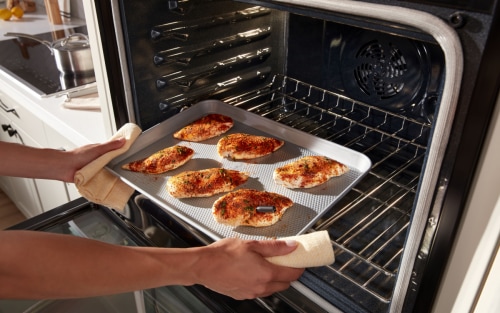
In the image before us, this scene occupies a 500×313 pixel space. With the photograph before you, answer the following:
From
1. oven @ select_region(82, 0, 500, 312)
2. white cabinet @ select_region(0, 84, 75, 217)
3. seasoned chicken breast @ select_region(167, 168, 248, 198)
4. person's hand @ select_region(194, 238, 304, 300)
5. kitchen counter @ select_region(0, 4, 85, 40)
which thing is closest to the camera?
oven @ select_region(82, 0, 500, 312)

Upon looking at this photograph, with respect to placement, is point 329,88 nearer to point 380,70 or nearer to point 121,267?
point 380,70

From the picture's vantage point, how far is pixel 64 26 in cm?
273

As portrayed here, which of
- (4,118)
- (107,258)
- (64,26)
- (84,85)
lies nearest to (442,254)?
(107,258)

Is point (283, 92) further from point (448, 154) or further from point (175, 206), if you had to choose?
point (448, 154)

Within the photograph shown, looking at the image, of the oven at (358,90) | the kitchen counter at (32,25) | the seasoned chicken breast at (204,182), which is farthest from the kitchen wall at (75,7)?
the seasoned chicken breast at (204,182)

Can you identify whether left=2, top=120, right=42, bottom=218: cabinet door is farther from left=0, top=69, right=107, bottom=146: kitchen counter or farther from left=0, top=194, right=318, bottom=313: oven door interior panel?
left=0, top=194, right=318, bottom=313: oven door interior panel

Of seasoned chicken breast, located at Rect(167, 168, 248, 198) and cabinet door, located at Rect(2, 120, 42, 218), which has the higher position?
seasoned chicken breast, located at Rect(167, 168, 248, 198)

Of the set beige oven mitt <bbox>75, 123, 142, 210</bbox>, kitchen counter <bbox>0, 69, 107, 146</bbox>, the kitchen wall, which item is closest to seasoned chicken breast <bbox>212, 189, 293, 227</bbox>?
beige oven mitt <bbox>75, 123, 142, 210</bbox>

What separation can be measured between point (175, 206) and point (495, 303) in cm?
70

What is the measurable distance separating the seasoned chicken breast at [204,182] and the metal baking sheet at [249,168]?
0.02 metres

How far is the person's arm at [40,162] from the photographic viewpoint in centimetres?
107

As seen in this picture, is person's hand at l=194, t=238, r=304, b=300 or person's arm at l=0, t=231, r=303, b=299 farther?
person's hand at l=194, t=238, r=304, b=300

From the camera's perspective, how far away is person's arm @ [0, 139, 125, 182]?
1070 mm

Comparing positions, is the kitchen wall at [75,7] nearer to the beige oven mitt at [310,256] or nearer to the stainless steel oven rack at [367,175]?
the stainless steel oven rack at [367,175]
